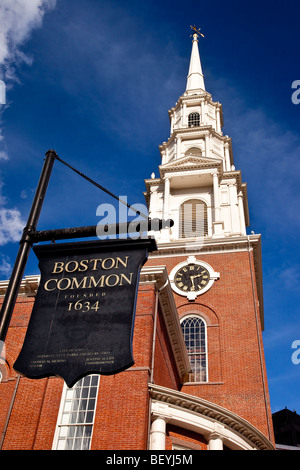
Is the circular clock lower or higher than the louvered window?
higher

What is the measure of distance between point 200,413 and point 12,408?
575 centimetres

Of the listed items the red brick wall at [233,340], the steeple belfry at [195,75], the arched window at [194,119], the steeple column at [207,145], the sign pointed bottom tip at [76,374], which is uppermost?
the steeple belfry at [195,75]

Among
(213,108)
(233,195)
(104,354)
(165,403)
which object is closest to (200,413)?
(165,403)

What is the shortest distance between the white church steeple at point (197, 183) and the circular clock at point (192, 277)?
81.1 inches

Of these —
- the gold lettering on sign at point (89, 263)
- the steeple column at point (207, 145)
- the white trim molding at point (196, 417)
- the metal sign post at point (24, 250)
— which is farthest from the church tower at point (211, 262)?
the metal sign post at point (24, 250)

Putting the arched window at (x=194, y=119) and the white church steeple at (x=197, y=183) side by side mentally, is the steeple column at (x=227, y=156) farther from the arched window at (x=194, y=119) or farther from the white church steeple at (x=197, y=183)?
the arched window at (x=194, y=119)

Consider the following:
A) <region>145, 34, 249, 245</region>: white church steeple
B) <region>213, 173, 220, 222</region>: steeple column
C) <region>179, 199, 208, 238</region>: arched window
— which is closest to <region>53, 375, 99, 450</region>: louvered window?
<region>145, 34, 249, 245</region>: white church steeple

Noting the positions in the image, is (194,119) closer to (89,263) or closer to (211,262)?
(211,262)

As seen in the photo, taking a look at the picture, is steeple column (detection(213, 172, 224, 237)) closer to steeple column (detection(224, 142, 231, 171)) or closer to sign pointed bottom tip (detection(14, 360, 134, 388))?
steeple column (detection(224, 142, 231, 171))

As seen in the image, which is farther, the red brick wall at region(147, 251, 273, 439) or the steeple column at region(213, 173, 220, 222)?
the steeple column at region(213, 173, 220, 222)

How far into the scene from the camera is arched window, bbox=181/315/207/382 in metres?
23.2

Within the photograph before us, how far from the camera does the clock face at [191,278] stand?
2653 cm

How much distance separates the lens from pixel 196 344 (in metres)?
24.2

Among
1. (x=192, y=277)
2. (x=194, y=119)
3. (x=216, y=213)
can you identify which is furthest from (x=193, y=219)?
(x=194, y=119)
